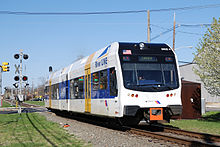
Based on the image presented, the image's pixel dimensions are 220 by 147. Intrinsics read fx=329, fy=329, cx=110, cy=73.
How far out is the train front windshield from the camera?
12.2m

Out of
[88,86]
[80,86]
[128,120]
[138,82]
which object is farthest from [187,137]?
[80,86]

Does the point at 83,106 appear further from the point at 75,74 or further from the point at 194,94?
the point at 194,94

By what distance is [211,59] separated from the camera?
62.8 feet

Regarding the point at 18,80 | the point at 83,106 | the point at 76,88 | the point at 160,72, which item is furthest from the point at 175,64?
the point at 18,80

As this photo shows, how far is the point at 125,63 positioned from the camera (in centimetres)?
1250

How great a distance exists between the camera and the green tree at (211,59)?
1886 cm

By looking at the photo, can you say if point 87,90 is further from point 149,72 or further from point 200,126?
point 200,126

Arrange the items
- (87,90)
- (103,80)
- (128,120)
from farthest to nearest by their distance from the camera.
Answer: (87,90) → (103,80) → (128,120)

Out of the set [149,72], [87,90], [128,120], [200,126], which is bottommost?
[200,126]

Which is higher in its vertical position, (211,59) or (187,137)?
(211,59)

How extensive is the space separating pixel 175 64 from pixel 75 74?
788cm

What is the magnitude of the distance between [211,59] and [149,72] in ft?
26.2

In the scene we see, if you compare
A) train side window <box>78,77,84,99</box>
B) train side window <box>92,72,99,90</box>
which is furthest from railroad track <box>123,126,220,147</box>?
train side window <box>78,77,84,99</box>

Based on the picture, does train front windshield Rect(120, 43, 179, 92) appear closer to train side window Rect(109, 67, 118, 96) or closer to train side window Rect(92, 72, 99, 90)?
train side window Rect(109, 67, 118, 96)
